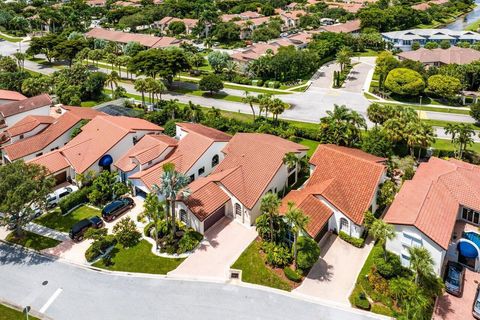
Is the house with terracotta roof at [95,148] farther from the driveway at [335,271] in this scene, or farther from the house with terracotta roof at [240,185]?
the driveway at [335,271]

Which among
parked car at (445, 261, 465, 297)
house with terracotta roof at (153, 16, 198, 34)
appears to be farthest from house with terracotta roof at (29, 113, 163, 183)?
house with terracotta roof at (153, 16, 198, 34)

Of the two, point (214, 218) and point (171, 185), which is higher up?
point (171, 185)

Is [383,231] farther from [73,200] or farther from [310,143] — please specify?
[73,200]

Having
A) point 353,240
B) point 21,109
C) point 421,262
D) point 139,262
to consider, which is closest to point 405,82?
point 353,240

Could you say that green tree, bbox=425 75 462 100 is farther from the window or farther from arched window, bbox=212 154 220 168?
the window

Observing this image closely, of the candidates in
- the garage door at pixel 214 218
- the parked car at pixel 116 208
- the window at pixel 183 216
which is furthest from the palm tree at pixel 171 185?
the parked car at pixel 116 208

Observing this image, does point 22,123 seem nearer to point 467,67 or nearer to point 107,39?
point 107,39
